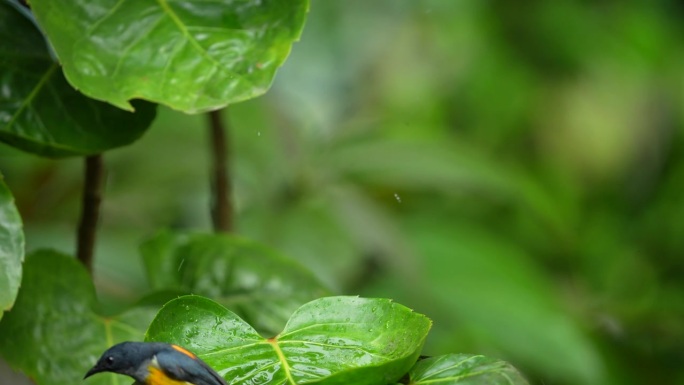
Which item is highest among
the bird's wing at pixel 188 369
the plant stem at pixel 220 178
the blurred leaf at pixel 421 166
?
the bird's wing at pixel 188 369

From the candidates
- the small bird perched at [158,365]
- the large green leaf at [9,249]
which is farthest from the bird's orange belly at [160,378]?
the large green leaf at [9,249]

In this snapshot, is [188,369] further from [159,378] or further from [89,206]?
[89,206]

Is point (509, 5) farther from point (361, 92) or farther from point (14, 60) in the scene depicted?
point (14, 60)

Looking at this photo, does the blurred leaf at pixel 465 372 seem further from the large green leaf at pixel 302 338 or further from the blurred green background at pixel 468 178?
the blurred green background at pixel 468 178

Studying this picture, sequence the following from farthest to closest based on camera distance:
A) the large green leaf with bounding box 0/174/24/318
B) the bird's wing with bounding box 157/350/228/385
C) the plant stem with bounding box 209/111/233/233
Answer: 1. the plant stem with bounding box 209/111/233/233
2. the large green leaf with bounding box 0/174/24/318
3. the bird's wing with bounding box 157/350/228/385

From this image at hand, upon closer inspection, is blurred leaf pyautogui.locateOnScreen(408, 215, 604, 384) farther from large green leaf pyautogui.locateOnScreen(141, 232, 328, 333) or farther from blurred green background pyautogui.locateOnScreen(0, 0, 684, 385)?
large green leaf pyautogui.locateOnScreen(141, 232, 328, 333)

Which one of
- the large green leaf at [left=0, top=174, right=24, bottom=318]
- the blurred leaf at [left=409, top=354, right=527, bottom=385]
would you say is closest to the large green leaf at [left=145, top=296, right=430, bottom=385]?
the blurred leaf at [left=409, top=354, right=527, bottom=385]

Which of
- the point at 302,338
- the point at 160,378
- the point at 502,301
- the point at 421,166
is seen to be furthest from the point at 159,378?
the point at 502,301
